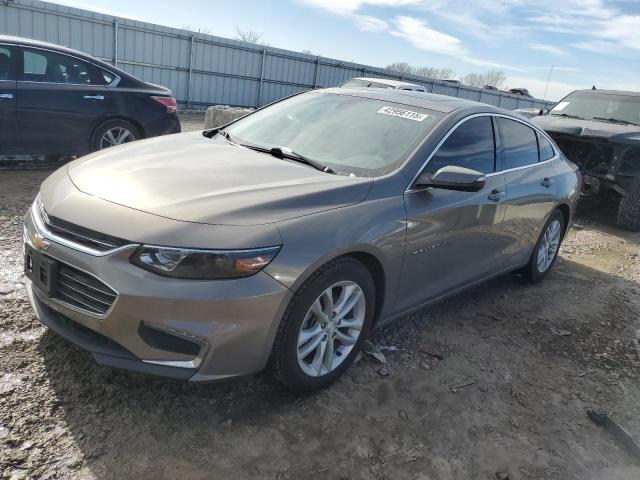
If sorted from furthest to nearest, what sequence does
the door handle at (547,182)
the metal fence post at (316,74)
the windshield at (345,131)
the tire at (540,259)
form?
the metal fence post at (316,74), the tire at (540,259), the door handle at (547,182), the windshield at (345,131)

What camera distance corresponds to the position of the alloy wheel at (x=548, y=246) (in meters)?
5.04

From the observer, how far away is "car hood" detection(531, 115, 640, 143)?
297 inches

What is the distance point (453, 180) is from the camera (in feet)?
10.3

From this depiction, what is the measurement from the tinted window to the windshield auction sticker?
93 centimetres

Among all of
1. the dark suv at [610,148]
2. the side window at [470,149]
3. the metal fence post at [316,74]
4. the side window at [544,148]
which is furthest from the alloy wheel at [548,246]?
the metal fence post at [316,74]

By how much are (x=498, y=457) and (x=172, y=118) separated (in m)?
6.18

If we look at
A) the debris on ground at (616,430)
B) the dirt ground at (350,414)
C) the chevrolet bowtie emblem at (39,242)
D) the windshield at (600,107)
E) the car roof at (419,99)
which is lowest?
the dirt ground at (350,414)

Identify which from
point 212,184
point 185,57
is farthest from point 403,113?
point 185,57

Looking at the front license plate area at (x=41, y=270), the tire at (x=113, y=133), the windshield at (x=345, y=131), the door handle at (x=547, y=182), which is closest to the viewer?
the front license plate area at (x=41, y=270)

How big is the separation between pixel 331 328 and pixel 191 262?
916 millimetres

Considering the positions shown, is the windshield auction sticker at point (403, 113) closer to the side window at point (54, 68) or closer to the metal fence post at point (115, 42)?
the side window at point (54, 68)

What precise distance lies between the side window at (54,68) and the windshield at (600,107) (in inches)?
301

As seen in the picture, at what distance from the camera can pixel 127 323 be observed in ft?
7.56

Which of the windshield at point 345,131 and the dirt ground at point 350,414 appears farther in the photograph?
the windshield at point 345,131
